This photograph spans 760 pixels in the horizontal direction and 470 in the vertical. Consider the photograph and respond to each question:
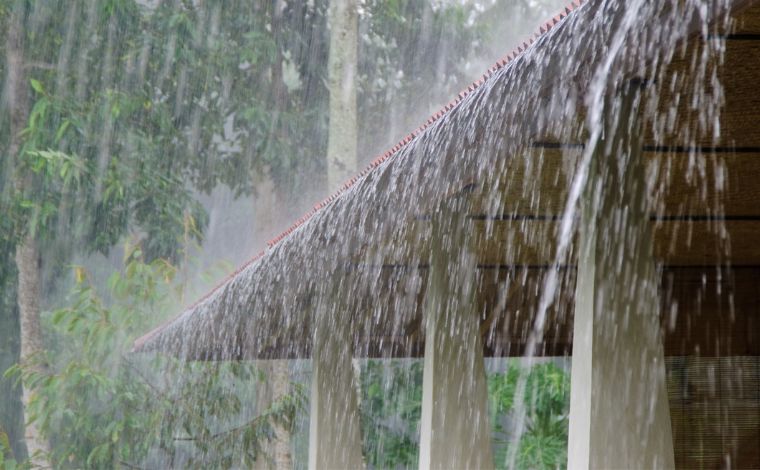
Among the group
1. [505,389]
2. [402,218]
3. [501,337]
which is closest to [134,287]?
[505,389]

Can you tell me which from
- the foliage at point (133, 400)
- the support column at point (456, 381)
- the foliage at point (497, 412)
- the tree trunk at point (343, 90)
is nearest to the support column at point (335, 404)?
the support column at point (456, 381)

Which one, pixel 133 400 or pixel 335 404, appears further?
pixel 133 400

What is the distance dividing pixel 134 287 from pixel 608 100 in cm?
1062

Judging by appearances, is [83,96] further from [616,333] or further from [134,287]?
[616,333]

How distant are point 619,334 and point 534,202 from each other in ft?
4.47

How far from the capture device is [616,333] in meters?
2.52

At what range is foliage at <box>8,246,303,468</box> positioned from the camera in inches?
479

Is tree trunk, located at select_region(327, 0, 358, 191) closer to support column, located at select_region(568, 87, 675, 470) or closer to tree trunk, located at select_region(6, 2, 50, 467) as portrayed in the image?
tree trunk, located at select_region(6, 2, 50, 467)

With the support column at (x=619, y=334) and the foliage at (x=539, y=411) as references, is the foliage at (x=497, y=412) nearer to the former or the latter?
the foliage at (x=539, y=411)

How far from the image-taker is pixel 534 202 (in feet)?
12.6

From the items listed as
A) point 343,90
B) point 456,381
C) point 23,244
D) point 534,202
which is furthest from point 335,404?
point 23,244

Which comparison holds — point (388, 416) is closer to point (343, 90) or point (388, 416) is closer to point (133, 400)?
point (133, 400)

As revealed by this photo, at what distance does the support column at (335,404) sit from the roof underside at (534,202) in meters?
0.15

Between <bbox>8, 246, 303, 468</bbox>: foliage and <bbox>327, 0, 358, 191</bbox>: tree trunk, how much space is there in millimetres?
2239
